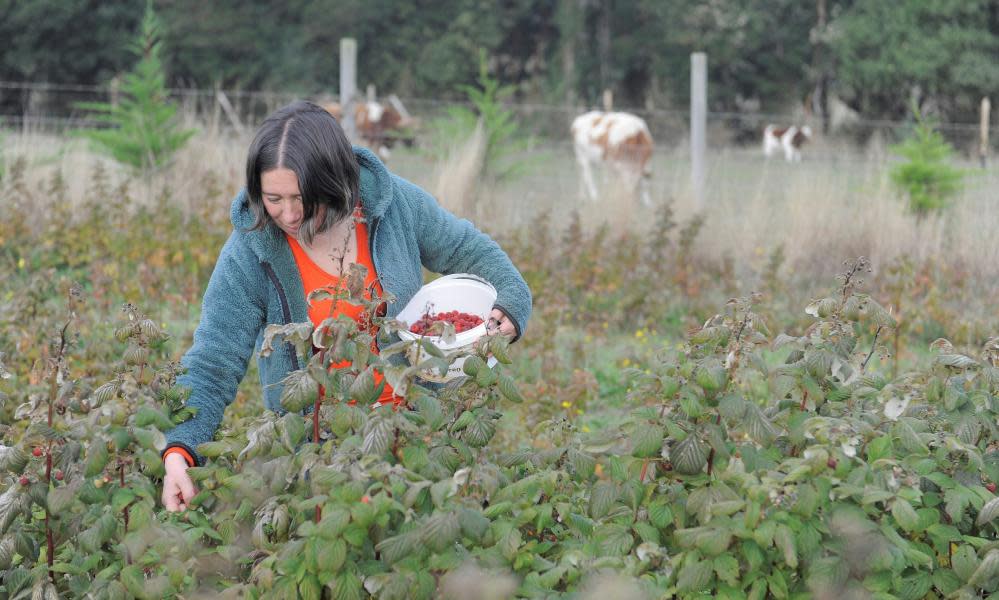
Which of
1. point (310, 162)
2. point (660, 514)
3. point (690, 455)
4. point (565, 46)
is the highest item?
point (565, 46)

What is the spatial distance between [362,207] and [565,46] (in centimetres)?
3707

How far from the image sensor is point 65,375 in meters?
2.20

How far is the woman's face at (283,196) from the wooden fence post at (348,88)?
20.8 ft

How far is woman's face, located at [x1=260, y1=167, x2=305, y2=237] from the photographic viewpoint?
2.42m

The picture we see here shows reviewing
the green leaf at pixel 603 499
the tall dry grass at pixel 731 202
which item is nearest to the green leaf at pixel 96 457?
the green leaf at pixel 603 499

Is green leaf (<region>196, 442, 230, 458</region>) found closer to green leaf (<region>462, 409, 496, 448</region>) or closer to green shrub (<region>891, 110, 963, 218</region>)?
green leaf (<region>462, 409, 496, 448</region>)

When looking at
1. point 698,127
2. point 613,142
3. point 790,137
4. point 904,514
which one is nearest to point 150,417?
point 904,514

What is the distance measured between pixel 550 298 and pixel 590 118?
29.5 ft

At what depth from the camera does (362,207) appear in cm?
262

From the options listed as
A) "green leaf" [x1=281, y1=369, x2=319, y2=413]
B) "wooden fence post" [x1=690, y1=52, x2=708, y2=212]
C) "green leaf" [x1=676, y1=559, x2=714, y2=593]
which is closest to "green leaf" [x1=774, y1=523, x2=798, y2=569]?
"green leaf" [x1=676, y1=559, x2=714, y2=593]

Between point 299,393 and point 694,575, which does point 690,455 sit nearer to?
point 694,575

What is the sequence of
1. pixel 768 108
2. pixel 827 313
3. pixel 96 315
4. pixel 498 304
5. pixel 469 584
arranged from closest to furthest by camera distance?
pixel 469 584
pixel 827 313
pixel 498 304
pixel 96 315
pixel 768 108

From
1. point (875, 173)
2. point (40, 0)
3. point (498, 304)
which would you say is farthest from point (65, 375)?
point (40, 0)

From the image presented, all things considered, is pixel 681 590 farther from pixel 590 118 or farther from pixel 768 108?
pixel 768 108
